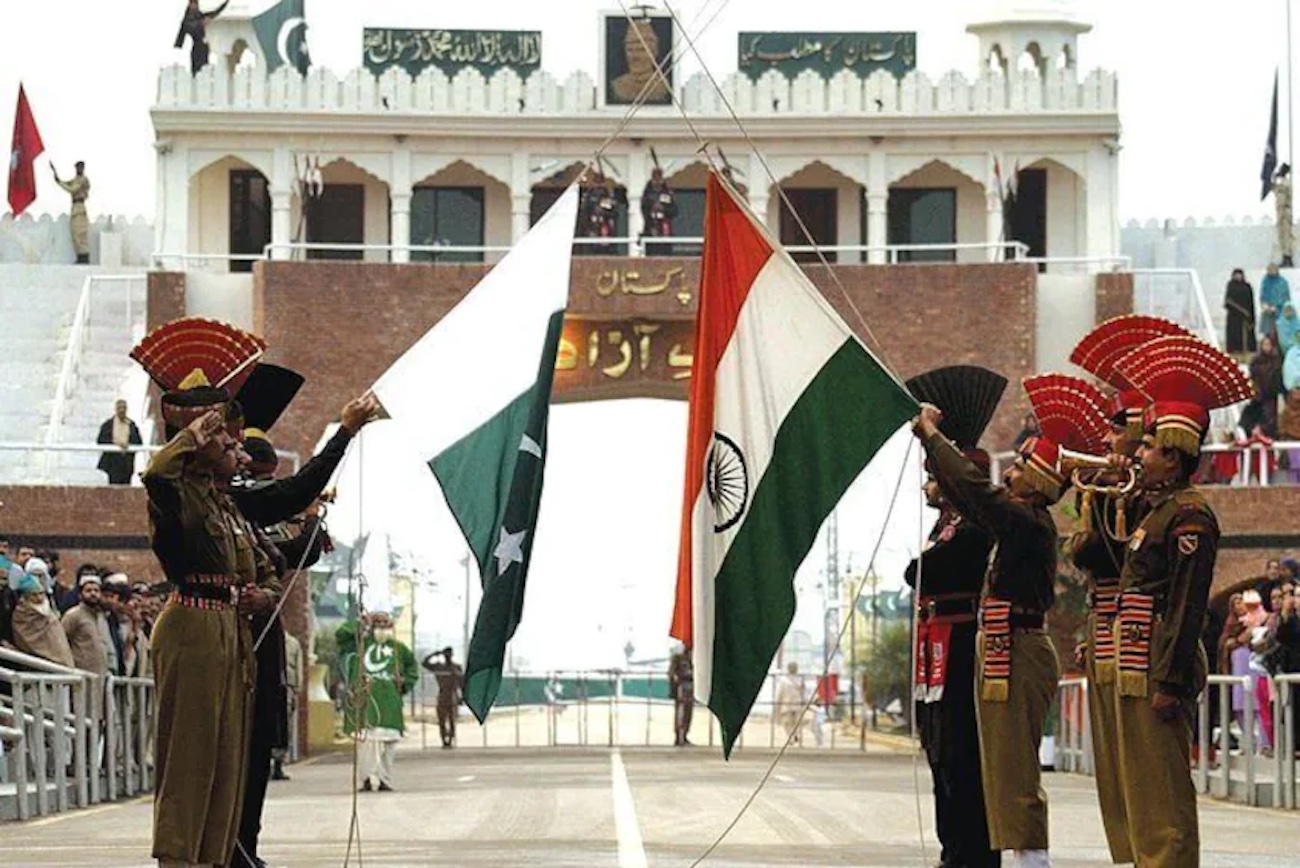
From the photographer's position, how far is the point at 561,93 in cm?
5659

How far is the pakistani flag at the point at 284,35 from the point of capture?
2351 inches

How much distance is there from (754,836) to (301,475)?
5.74m

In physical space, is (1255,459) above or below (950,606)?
above

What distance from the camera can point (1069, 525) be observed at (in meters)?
44.2

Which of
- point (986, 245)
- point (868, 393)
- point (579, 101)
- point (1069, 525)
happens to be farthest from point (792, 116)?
point (868, 393)

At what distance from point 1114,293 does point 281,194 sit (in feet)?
43.9

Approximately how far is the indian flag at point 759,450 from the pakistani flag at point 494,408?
2.63 feet

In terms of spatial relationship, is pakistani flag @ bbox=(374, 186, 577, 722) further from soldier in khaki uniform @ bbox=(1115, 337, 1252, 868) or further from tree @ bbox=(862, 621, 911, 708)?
tree @ bbox=(862, 621, 911, 708)

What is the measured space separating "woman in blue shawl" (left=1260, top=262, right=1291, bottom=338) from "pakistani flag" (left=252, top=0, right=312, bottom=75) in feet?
56.2

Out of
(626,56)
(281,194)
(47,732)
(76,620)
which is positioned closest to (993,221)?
(626,56)

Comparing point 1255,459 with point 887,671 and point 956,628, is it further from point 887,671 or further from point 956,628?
point 956,628

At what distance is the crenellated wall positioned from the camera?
2219 inches

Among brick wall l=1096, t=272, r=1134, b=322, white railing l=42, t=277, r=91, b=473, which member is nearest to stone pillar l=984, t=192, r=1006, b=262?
brick wall l=1096, t=272, r=1134, b=322

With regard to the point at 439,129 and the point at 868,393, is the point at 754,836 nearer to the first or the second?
the point at 868,393
